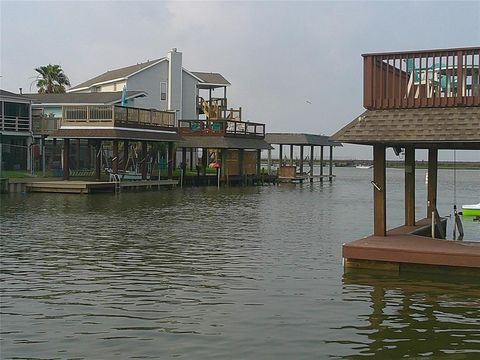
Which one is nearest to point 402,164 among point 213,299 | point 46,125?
point 46,125

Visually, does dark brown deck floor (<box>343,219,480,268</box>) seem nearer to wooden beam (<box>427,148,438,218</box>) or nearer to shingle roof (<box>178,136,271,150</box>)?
wooden beam (<box>427,148,438,218</box>)

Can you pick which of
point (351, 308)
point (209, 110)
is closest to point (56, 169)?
point (209, 110)

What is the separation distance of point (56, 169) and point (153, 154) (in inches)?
320

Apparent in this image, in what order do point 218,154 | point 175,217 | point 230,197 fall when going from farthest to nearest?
point 218,154
point 230,197
point 175,217

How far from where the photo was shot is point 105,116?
41312mm

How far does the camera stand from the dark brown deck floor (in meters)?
12.5

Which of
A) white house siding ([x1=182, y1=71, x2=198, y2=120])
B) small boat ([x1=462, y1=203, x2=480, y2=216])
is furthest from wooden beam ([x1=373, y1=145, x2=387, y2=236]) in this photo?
white house siding ([x1=182, y1=71, x2=198, y2=120])

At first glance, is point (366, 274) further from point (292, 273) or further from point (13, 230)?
point (13, 230)

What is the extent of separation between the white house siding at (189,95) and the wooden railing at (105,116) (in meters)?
19.0

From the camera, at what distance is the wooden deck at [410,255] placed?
493 inches

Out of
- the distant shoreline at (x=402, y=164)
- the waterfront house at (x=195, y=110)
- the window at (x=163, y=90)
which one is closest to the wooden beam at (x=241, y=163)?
the waterfront house at (x=195, y=110)

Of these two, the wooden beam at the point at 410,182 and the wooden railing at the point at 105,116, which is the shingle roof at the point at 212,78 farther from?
the wooden beam at the point at 410,182

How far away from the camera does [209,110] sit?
6269cm

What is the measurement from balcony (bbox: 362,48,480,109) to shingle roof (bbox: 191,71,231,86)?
51709mm
